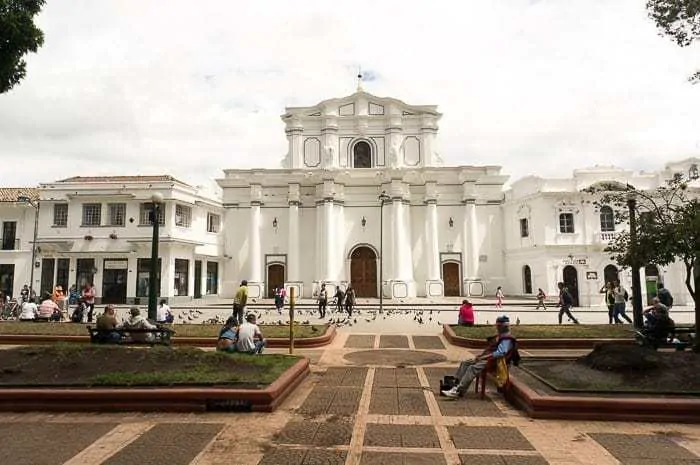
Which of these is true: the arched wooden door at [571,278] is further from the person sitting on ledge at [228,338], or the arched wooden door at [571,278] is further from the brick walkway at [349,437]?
the person sitting on ledge at [228,338]

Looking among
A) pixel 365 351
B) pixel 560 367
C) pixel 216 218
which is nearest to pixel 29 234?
pixel 216 218

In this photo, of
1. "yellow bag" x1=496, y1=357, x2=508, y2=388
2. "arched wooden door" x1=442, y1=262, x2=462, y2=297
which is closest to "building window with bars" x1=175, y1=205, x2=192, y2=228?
"arched wooden door" x1=442, y1=262, x2=462, y2=297

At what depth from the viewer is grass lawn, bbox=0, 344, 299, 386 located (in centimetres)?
718

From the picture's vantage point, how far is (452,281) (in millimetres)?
36219

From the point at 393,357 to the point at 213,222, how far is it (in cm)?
2753

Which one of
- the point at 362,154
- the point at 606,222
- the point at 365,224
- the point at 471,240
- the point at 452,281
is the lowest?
the point at 452,281

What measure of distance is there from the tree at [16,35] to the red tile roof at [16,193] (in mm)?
25704

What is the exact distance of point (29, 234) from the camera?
32.4m

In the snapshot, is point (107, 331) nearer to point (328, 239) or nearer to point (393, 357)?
point (393, 357)

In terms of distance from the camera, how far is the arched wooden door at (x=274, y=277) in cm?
3625

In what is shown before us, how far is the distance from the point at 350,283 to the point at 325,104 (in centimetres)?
1485

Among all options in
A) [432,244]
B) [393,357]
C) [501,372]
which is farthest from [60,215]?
[501,372]

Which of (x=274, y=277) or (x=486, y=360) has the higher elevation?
(x=274, y=277)

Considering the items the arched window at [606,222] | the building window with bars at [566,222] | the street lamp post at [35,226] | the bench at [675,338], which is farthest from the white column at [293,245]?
the bench at [675,338]
